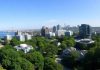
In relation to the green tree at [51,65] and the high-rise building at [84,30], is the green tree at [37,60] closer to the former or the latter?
the green tree at [51,65]

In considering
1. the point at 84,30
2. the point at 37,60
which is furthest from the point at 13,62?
the point at 84,30

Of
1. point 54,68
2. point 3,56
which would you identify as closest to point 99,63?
point 54,68

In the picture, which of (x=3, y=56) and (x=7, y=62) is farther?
(x=3, y=56)

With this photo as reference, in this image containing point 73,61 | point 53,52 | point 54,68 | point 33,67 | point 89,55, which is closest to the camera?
point 54,68

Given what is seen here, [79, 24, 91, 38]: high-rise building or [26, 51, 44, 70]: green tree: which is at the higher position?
[79, 24, 91, 38]: high-rise building

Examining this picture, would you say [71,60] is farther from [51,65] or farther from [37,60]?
[51,65]

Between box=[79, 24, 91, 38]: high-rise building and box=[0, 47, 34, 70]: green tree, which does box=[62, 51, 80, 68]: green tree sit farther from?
box=[79, 24, 91, 38]: high-rise building

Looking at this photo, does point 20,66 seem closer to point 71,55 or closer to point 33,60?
point 33,60

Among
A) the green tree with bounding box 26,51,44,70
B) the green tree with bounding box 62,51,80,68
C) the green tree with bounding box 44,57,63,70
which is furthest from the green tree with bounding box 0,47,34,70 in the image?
the green tree with bounding box 62,51,80,68

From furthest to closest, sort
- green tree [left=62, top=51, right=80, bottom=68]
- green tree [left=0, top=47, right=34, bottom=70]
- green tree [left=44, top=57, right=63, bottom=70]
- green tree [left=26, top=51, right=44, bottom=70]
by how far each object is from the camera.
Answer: green tree [left=62, top=51, right=80, bottom=68] < green tree [left=26, top=51, right=44, bottom=70] < green tree [left=0, top=47, right=34, bottom=70] < green tree [left=44, top=57, right=63, bottom=70]

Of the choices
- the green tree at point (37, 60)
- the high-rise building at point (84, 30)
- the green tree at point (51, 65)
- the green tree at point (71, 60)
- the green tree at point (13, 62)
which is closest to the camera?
the green tree at point (51, 65)

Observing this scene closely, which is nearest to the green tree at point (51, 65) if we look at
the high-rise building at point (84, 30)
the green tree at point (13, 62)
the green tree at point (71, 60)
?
the green tree at point (13, 62)
